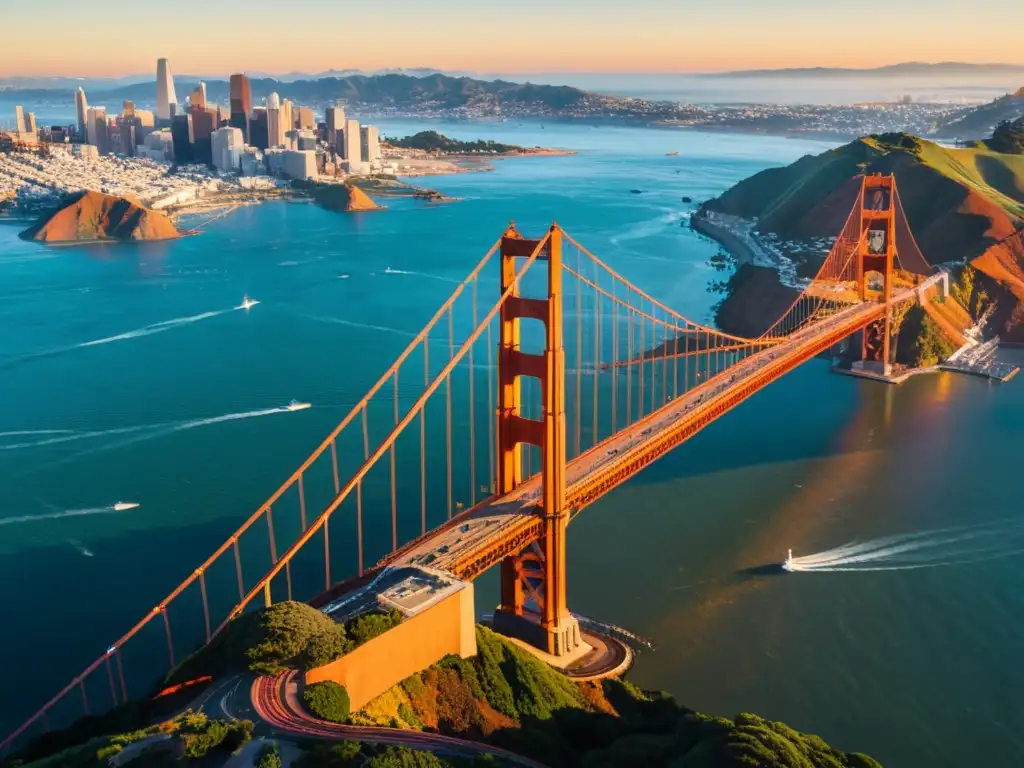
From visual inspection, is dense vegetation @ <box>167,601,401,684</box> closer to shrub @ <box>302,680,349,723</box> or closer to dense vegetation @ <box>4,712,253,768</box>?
shrub @ <box>302,680,349,723</box>

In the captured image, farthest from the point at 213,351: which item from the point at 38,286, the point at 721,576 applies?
the point at 721,576

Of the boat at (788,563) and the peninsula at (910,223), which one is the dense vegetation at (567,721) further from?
the peninsula at (910,223)

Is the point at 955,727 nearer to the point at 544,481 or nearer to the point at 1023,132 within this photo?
the point at 544,481

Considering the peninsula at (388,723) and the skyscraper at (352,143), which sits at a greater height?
the skyscraper at (352,143)

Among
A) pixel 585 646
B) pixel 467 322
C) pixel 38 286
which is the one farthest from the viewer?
pixel 38 286

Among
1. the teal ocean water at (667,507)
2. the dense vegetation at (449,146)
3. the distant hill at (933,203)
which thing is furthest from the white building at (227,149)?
the teal ocean water at (667,507)
